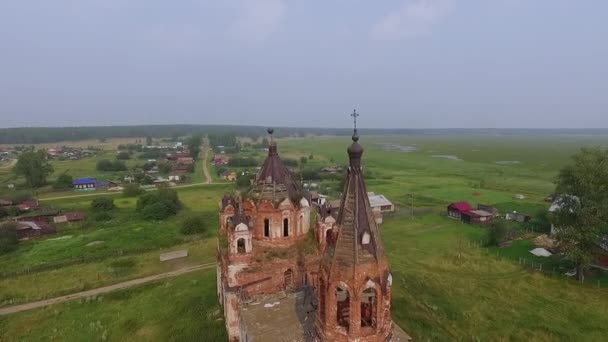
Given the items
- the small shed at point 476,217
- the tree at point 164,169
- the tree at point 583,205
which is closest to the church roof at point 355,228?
the tree at point 583,205

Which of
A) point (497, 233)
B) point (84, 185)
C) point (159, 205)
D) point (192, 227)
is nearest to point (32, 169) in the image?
point (84, 185)

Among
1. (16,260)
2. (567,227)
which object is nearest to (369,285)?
(567,227)

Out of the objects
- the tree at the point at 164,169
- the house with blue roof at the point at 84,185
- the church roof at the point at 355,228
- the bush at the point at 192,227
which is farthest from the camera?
the tree at the point at 164,169

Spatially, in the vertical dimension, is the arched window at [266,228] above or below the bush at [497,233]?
above

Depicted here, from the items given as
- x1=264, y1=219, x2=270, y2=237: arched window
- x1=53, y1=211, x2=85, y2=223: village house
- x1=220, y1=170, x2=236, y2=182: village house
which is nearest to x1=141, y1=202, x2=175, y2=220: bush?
x1=53, y1=211, x2=85, y2=223: village house

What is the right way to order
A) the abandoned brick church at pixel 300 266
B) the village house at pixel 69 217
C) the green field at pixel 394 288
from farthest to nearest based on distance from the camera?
the village house at pixel 69 217 → the green field at pixel 394 288 → the abandoned brick church at pixel 300 266

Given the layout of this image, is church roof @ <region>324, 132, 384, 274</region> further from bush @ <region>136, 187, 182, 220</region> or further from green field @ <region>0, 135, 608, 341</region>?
Answer: bush @ <region>136, 187, 182, 220</region>

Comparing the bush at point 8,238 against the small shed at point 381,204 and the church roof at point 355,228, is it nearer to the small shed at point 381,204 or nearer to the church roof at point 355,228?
the church roof at point 355,228
